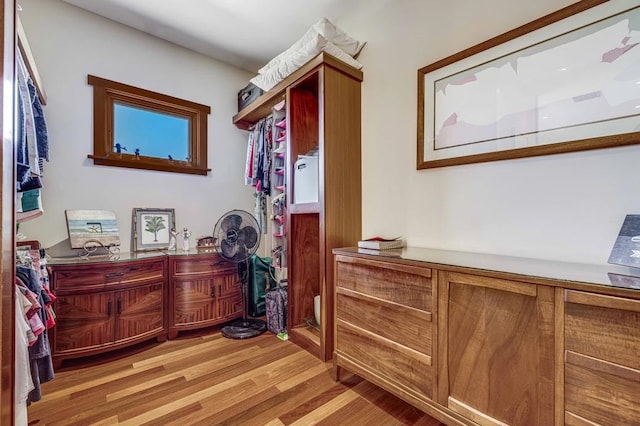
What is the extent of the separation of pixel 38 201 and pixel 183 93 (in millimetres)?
1725

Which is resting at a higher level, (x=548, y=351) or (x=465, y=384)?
(x=548, y=351)

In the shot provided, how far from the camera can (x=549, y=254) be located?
1347 mm

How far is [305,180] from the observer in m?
2.19

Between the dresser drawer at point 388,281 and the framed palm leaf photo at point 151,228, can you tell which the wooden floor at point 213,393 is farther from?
the framed palm leaf photo at point 151,228

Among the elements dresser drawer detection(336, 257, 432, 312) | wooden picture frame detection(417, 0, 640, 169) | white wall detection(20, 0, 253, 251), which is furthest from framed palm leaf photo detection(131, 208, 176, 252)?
wooden picture frame detection(417, 0, 640, 169)

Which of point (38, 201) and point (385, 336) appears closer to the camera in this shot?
point (385, 336)

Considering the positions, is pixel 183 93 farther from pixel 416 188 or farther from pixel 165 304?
pixel 416 188

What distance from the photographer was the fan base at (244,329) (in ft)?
7.84

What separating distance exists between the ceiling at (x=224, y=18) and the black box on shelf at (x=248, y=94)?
37cm

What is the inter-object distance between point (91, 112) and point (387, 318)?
287 cm

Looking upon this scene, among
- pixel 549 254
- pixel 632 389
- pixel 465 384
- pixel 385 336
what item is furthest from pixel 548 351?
pixel 385 336

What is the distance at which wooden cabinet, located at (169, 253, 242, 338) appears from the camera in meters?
2.36

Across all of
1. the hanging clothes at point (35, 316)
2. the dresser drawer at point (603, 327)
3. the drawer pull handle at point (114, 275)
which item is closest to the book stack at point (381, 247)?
the dresser drawer at point (603, 327)

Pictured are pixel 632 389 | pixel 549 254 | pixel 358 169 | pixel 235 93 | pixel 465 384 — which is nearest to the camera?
pixel 632 389
